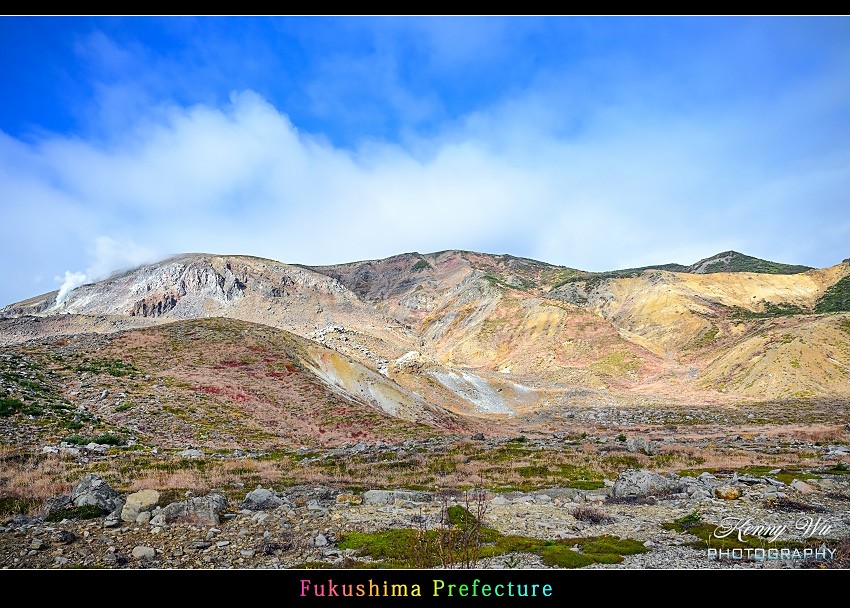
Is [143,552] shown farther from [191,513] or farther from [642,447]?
[642,447]

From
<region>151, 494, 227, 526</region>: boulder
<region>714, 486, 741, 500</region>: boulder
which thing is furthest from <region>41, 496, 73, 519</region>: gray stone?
<region>714, 486, 741, 500</region>: boulder

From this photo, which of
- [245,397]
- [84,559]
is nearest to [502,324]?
[245,397]

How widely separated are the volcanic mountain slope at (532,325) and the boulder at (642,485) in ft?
133

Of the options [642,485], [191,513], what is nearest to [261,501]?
[191,513]

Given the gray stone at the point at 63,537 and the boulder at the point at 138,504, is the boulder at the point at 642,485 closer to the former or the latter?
the boulder at the point at 138,504

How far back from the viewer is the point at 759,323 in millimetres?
99875

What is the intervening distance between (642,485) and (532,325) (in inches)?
4230

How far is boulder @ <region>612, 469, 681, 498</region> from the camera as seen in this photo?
14734 mm

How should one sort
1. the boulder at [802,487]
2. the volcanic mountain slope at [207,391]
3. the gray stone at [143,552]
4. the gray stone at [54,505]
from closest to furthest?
the gray stone at [143,552] → the gray stone at [54,505] → the boulder at [802,487] → the volcanic mountain slope at [207,391]

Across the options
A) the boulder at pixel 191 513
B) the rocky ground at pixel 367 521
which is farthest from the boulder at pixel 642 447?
the boulder at pixel 191 513

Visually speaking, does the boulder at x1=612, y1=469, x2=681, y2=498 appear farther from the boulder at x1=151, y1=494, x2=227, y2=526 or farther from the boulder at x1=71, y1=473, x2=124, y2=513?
the boulder at x1=71, y1=473, x2=124, y2=513

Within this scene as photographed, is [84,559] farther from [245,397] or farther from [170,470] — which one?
[245,397]

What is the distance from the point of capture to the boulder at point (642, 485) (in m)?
14.7

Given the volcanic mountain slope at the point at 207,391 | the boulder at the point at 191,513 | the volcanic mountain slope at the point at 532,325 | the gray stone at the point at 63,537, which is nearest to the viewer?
the gray stone at the point at 63,537
